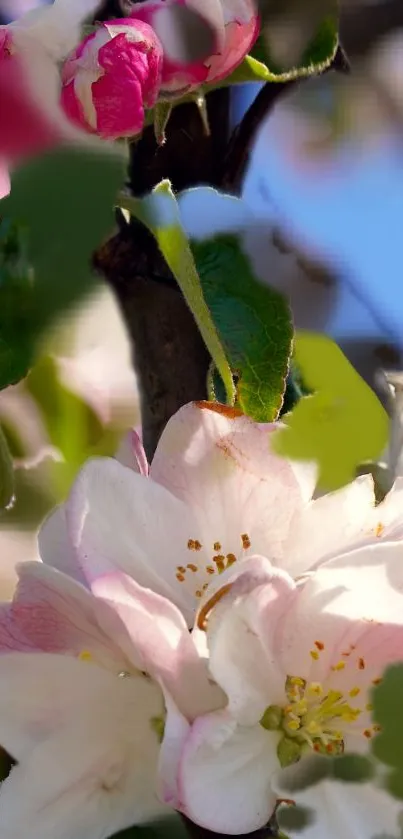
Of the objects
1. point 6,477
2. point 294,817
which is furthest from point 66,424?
point 294,817

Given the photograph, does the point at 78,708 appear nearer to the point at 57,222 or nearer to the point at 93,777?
the point at 93,777

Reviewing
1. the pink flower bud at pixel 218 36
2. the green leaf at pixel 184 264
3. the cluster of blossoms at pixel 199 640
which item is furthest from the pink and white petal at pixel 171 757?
the pink flower bud at pixel 218 36

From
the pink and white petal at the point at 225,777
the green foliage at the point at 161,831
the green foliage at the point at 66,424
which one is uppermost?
the green foliage at the point at 66,424

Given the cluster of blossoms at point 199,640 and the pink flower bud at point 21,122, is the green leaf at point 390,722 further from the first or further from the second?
the pink flower bud at point 21,122

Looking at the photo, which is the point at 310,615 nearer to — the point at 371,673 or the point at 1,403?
the point at 371,673

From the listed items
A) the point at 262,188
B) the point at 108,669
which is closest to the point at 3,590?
the point at 108,669
